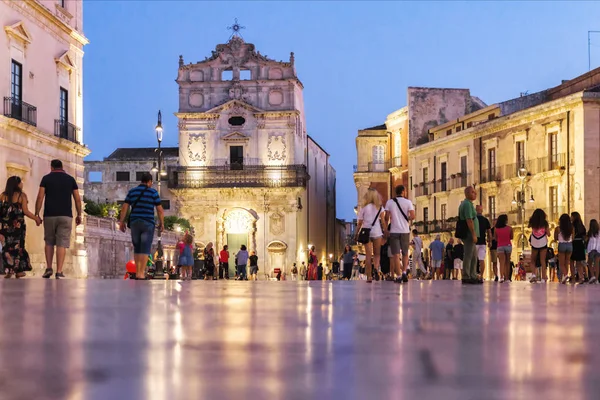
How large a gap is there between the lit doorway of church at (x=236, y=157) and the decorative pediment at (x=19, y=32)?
36.7 meters

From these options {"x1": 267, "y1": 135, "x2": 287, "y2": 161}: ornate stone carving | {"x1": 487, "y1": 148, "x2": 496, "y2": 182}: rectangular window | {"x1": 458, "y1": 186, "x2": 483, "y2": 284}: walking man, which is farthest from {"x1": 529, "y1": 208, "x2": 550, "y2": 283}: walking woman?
{"x1": 267, "y1": 135, "x2": 287, "y2": 161}: ornate stone carving

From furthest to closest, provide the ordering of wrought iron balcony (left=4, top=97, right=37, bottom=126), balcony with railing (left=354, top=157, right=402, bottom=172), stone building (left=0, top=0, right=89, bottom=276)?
1. balcony with railing (left=354, top=157, right=402, bottom=172)
2. stone building (left=0, top=0, right=89, bottom=276)
3. wrought iron balcony (left=4, top=97, right=37, bottom=126)

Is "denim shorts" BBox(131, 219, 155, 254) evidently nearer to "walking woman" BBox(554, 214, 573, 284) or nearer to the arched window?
"walking woman" BBox(554, 214, 573, 284)

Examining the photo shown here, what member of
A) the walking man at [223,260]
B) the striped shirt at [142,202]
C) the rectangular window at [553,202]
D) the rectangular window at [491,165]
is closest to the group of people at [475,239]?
the striped shirt at [142,202]

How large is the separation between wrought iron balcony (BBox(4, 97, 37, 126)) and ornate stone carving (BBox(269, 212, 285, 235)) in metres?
35.9

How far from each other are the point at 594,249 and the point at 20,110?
15683mm

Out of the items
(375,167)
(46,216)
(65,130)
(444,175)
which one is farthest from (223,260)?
(375,167)

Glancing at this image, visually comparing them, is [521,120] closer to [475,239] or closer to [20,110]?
[20,110]

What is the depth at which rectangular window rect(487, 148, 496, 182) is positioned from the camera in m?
53.0

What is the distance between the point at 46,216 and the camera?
1534cm

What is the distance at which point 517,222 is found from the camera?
160ft

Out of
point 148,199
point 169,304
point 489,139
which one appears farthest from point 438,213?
point 169,304

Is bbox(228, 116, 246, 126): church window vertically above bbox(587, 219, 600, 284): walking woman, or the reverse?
bbox(228, 116, 246, 126): church window

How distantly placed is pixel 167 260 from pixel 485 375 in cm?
4136
